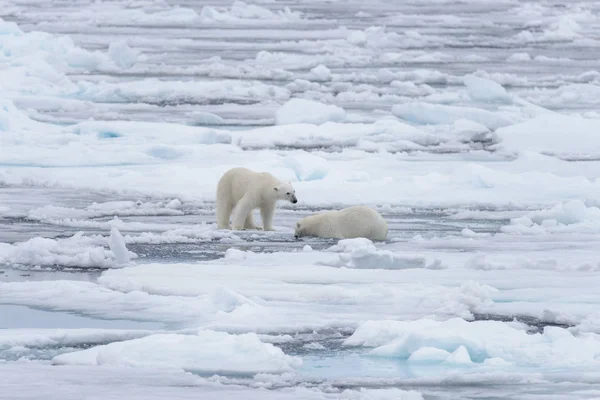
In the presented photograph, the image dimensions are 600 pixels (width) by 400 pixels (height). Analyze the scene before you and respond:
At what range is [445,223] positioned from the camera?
764 centimetres

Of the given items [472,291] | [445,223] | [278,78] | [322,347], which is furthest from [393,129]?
[322,347]

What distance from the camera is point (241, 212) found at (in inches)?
286

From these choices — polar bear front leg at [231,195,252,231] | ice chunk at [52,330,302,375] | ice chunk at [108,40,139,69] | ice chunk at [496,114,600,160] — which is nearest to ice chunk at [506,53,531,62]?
ice chunk at [108,40,139,69]

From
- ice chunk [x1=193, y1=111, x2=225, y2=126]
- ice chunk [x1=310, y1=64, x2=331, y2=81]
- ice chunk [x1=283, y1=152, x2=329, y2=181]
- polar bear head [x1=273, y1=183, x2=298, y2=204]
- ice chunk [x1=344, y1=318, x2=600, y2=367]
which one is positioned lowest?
ice chunk [x1=344, y1=318, x2=600, y2=367]

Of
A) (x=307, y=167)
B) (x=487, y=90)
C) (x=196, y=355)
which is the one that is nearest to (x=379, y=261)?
(x=196, y=355)

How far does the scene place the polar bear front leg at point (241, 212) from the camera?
285 inches

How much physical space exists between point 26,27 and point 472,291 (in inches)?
799

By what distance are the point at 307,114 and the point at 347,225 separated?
5.78 meters

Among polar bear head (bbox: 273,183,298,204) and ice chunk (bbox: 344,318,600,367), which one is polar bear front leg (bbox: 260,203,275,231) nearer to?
polar bear head (bbox: 273,183,298,204)

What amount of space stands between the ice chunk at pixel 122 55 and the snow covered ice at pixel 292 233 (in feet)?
0.13

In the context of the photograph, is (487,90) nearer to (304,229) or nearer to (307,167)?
(307,167)

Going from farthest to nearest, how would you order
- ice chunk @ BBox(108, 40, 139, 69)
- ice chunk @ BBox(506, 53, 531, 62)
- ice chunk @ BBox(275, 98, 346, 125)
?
ice chunk @ BBox(506, 53, 531, 62) → ice chunk @ BBox(108, 40, 139, 69) → ice chunk @ BBox(275, 98, 346, 125)

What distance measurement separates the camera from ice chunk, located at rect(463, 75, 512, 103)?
14.4m

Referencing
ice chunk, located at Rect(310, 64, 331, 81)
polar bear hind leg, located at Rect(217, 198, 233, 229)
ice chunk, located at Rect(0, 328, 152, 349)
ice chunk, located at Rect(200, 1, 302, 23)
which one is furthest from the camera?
ice chunk, located at Rect(200, 1, 302, 23)
